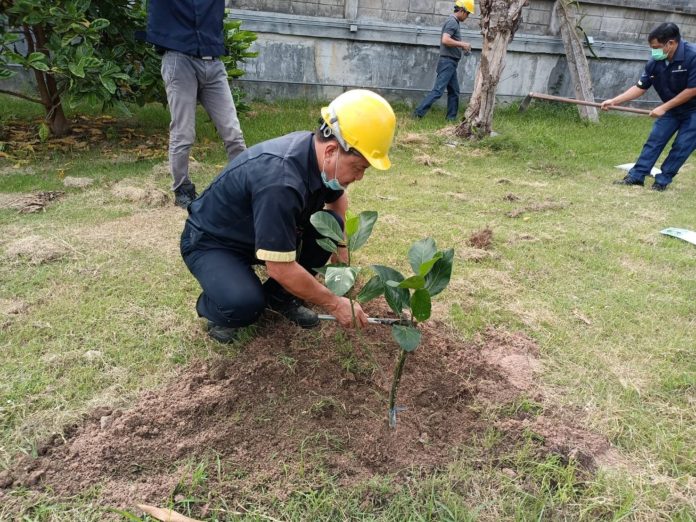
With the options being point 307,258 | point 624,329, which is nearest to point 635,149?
point 624,329

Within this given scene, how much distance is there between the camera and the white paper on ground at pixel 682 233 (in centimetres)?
359

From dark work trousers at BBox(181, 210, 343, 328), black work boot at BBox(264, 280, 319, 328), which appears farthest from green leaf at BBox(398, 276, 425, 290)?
black work boot at BBox(264, 280, 319, 328)

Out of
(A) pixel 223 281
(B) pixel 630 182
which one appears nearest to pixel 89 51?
(A) pixel 223 281

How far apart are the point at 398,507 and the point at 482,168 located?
4585mm

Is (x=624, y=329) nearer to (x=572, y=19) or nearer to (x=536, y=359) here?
(x=536, y=359)

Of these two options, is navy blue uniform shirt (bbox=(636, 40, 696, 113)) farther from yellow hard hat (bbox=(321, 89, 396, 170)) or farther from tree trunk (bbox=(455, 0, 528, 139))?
yellow hard hat (bbox=(321, 89, 396, 170))

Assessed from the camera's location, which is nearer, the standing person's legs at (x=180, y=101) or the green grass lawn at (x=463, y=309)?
the green grass lawn at (x=463, y=309)

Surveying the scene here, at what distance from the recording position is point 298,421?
1779mm

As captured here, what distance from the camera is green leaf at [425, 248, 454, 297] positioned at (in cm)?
149

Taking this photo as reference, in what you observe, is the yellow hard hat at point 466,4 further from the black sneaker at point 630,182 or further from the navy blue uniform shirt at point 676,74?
the black sneaker at point 630,182

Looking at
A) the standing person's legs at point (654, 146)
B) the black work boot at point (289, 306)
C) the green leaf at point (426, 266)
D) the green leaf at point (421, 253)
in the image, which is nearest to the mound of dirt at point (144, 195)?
the black work boot at point (289, 306)

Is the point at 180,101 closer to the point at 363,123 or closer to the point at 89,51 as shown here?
the point at 89,51

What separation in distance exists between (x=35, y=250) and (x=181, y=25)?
6.33ft

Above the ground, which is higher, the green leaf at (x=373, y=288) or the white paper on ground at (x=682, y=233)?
A: the green leaf at (x=373, y=288)
